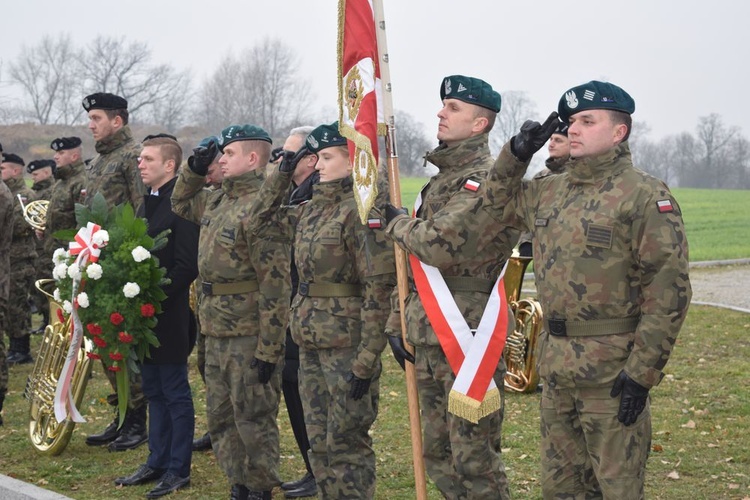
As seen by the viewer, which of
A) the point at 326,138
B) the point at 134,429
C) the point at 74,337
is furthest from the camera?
the point at 134,429

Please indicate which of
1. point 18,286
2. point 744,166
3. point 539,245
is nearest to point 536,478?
point 539,245

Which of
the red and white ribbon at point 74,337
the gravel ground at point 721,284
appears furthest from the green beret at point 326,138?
the gravel ground at point 721,284

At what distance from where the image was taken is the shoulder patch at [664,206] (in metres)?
4.27

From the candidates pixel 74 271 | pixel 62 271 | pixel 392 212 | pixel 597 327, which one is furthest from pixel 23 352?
pixel 597 327

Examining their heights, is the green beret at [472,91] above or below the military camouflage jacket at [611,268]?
above

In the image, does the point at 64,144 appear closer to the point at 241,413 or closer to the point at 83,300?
the point at 83,300

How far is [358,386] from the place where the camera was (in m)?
5.50

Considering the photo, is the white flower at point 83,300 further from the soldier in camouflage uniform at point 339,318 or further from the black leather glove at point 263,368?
the soldier in camouflage uniform at point 339,318

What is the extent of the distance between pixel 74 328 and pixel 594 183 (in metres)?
4.24

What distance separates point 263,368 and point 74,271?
171cm

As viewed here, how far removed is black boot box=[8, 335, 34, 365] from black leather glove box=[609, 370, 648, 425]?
941cm

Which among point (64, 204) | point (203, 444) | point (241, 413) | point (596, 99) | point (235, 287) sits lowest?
point (203, 444)

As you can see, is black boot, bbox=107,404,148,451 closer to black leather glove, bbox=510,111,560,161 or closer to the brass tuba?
the brass tuba

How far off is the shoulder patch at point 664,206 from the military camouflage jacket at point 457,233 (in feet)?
3.08
